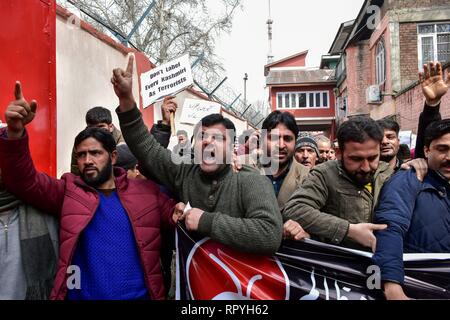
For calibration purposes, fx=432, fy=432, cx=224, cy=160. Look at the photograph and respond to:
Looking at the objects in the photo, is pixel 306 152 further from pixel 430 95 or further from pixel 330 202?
pixel 330 202

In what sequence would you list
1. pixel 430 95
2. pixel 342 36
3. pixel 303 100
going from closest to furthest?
1. pixel 430 95
2. pixel 342 36
3. pixel 303 100

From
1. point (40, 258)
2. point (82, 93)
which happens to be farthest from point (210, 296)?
→ point (82, 93)

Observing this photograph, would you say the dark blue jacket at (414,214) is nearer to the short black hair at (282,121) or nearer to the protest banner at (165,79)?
the short black hair at (282,121)

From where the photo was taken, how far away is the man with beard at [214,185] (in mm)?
2244

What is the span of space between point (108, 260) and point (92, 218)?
243 millimetres

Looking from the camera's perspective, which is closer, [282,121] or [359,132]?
[359,132]

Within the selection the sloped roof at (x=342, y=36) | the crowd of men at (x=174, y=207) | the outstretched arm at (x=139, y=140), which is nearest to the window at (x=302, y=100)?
the sloped roof at (x=342, y=36)

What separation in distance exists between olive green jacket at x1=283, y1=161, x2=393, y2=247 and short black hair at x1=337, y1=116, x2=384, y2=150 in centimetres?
18

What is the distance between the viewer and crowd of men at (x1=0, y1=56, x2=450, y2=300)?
224 cm

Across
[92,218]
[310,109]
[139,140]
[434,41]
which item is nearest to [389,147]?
[139,140]

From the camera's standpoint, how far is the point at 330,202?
2.51 m

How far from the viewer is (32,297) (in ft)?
7.45

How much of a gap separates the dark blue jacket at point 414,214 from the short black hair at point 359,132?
0.87ft

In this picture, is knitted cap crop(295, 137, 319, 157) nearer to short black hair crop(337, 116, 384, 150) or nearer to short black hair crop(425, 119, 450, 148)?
short black hair crop(337, 116, 384, 150)
